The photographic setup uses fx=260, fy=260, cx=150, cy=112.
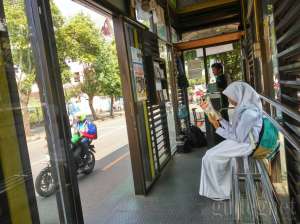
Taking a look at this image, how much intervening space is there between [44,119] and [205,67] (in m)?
5.34

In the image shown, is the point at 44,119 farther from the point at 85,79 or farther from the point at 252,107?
the point at 85,79

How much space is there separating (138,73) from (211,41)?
2908 millimetres

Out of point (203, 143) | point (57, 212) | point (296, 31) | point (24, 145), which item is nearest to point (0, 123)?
point (24, 145)

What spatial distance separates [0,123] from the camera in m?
1.34

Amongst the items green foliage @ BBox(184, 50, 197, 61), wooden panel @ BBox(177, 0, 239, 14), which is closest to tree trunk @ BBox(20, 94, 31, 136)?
wooden panel @ BBox(177, 0, 239, 14)

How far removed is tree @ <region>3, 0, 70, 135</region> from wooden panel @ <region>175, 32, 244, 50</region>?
435cm

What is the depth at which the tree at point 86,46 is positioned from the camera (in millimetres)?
7764

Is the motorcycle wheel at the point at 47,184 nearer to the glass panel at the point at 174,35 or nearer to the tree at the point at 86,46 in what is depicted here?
the glass panel at the point at 174,35

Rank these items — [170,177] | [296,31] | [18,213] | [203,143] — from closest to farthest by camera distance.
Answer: [296,31] → [18,213] → [170,177] → [203,143]

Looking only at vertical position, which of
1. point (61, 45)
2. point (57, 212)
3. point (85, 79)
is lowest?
point (57, 212)

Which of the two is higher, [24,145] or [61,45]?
[61,45]

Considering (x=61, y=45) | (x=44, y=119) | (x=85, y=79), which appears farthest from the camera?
(x=85, y=79)

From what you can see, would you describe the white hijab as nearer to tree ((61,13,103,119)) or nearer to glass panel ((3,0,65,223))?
glass panel ((3,0,65,223))

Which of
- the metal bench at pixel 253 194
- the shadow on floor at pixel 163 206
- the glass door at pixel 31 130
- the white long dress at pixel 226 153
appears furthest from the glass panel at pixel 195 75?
the glass door at pixel 31 130
